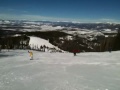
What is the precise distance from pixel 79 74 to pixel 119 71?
3504 mm

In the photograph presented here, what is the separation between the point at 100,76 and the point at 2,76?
678 cm

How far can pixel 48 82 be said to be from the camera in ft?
38.3

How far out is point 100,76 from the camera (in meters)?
13.4

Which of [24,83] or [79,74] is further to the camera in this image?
[79,74]

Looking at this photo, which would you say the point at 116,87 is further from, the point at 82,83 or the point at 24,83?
the point at 24,83

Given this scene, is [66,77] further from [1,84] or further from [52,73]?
[1,84]

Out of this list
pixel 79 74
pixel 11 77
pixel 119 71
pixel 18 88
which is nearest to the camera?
pixel 18 88

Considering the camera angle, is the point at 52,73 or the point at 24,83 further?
the point at 52,73

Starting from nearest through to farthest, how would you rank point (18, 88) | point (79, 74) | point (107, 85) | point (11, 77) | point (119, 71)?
point (18, 88), point (107, 85), point (11, 77), point (79, 74), point (119, 71)

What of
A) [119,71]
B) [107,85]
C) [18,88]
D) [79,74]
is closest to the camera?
[18,88]

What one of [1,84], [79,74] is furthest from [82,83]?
[1,84]

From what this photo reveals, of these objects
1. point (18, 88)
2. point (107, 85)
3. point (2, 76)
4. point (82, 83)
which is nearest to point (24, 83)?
point (18, 88)

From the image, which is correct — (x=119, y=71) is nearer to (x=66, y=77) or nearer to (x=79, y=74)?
(x=79, y=74)

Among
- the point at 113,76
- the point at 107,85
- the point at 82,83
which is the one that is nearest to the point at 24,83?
the point at 82,83
